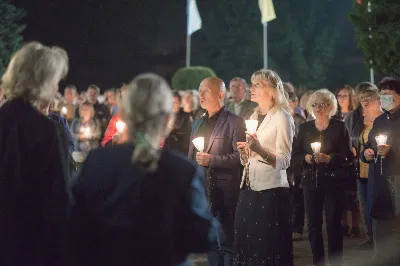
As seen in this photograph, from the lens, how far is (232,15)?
57.0 m

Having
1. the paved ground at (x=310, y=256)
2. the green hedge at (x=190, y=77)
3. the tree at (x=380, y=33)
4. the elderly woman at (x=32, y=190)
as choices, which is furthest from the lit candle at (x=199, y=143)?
the green hedge at (x=190, y=77)

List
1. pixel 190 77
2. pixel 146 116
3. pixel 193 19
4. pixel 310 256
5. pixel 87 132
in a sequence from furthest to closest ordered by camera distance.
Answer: pixel 193 19, pixel 190 77, pixel 87 132, pixel 310 256, pixel 146 116

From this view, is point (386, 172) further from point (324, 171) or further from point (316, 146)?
point (324, 171)

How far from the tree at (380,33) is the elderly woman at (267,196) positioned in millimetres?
14357

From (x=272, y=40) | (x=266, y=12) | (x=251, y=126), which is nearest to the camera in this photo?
(x=251, y=126)

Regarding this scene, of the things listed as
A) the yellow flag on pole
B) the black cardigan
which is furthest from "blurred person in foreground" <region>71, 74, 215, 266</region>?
the yellow flag on pole

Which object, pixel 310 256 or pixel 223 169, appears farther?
pixel 310 256

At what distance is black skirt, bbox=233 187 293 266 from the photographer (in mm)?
7328

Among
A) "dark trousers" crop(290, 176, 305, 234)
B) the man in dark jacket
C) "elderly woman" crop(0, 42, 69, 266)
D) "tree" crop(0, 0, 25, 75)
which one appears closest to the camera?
"elderly woman" crop(0, 42, 69, 266)

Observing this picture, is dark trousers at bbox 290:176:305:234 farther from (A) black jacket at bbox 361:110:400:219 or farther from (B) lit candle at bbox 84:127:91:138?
(A) black jacket at bbox 361:110:400:219

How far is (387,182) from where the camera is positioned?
7.73 metres

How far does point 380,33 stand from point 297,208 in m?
12.1

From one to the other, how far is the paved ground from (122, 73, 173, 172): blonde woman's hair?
19.9 ft

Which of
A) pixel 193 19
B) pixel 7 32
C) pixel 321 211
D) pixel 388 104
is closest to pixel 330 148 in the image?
pixel 321 211
